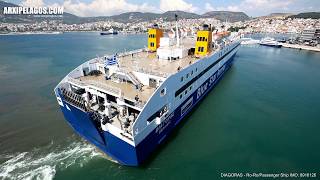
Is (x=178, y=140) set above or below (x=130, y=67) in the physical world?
below

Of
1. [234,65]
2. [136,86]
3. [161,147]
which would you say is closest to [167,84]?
[136,86]

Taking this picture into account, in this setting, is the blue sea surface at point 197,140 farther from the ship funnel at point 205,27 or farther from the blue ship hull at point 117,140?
the ship funnel at point 205,27

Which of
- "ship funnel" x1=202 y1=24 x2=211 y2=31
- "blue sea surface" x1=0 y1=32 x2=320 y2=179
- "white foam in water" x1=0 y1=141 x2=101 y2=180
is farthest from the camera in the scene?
"ship funnel" x1=202 y1=24 x2=211 y2=31

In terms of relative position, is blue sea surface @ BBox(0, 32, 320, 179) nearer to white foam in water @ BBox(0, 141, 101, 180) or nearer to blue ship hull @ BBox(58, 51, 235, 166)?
white foam in water @ BBox(0, 141, 101, 180)

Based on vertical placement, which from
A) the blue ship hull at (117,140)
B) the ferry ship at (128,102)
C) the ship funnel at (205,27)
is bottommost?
the blue ship hull at (117,140)

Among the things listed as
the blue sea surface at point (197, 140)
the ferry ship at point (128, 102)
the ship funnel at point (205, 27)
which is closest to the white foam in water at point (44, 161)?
the blue sea surface at point (197, 140)

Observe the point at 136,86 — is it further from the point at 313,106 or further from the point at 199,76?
the point at 313,106

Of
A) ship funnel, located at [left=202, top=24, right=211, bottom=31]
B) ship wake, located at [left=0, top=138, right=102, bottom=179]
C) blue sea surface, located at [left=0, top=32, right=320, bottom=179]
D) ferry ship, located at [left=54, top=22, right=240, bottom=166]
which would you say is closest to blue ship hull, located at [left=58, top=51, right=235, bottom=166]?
ferry ship, located at [left=54, top=22, right=240, bottom=166]
